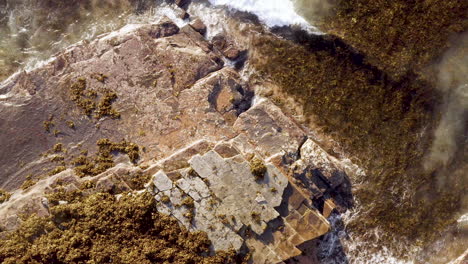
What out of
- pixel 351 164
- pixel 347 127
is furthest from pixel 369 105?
pixel 351 164

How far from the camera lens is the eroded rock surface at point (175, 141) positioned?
30.8ft

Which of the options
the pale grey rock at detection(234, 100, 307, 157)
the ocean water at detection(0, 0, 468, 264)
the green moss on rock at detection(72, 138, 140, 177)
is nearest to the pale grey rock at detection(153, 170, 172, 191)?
the green moss on rock at detection(72, 138, 140, 177)

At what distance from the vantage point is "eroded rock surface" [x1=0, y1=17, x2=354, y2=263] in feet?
30.8

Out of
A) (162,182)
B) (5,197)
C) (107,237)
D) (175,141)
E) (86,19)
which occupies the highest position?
(86,19)

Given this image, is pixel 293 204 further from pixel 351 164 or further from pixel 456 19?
pixel 456 19

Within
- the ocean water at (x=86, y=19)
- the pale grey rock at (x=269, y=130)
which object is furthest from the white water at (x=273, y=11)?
the pale grey rock at (x=269, y=130)

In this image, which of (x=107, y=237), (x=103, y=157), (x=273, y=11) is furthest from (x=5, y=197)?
(x=273, y=11)

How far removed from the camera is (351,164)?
1098 cm

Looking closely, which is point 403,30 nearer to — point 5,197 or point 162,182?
point 162,182

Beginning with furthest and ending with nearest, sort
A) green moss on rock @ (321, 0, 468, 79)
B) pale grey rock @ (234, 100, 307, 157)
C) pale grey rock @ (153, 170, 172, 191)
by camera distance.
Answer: green moss on rock @ (321, 0, 468, 79) < pale grey rock @ (234, 100, 307, 157) < pale grey rock @ (153, 170, 172, 191)

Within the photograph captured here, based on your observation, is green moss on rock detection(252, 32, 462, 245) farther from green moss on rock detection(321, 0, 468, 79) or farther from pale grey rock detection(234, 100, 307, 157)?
pale grey rock detection(234, 100, 307, 157)

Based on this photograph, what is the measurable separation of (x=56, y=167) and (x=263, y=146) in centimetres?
619

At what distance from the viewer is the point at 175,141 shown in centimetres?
1034

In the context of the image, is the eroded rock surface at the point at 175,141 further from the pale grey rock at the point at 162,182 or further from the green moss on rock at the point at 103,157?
the green moss on rock at the point at 103,157
